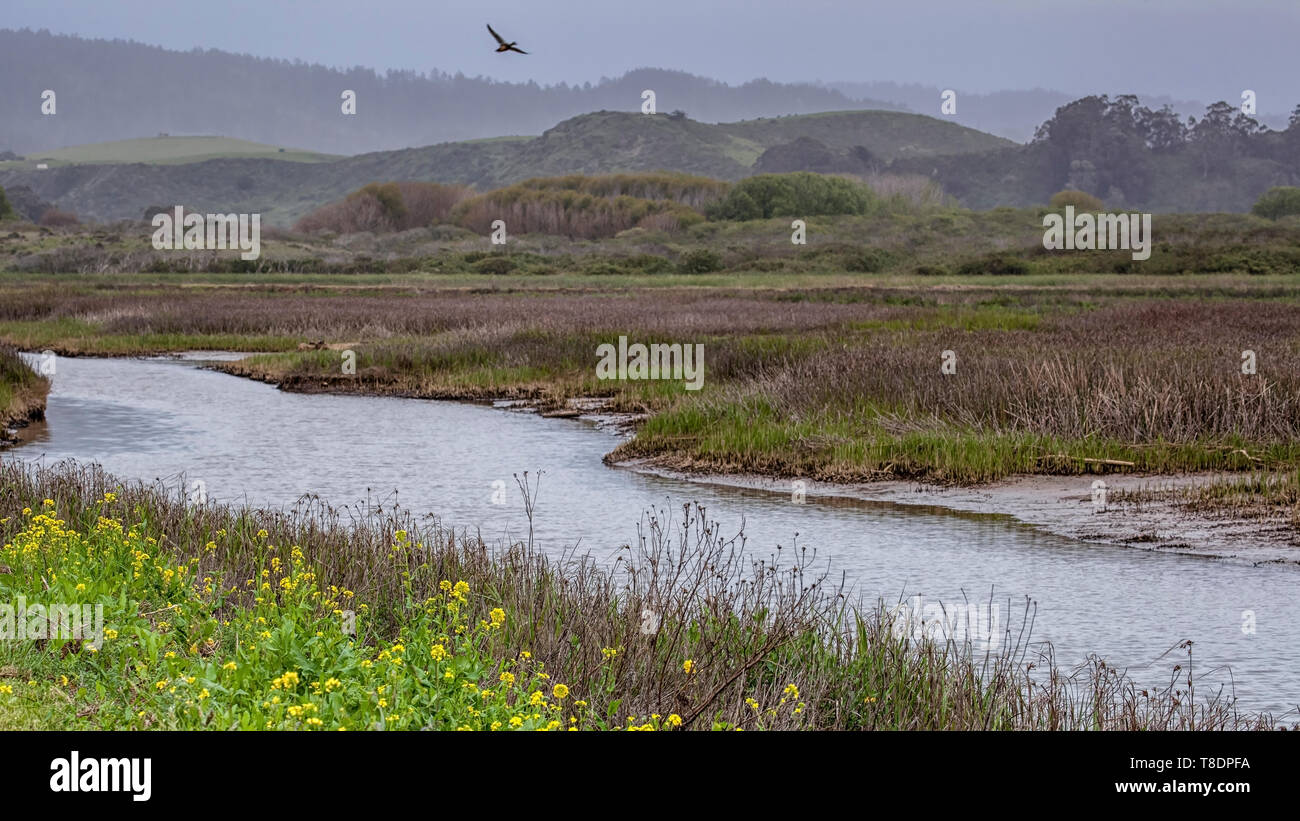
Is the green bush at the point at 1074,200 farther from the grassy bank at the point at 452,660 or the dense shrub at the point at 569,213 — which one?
A: the grassy bank at the point at 452,660

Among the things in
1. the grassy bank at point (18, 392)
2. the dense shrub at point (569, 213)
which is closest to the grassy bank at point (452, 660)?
the grassy bank at point (18, 392)

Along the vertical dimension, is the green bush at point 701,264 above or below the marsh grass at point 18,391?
above

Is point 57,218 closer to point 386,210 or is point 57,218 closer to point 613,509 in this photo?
point 386,210

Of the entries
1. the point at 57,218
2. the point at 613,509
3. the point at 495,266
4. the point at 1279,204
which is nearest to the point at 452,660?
the point at 613,509

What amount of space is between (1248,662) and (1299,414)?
9.86 metres

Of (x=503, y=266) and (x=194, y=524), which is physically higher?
(x=503, y=266)

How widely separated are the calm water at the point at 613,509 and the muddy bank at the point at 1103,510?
430mm

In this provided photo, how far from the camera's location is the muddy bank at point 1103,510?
14.3m

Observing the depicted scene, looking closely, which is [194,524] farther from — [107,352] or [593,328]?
[107,352]

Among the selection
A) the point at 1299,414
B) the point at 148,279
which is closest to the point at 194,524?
the point at 1299,414

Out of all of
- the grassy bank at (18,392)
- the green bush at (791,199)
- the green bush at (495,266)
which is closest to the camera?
the grassy bank at (18,392)

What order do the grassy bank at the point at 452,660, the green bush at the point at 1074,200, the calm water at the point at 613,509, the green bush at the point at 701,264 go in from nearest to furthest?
the grassy bank at the point at 452,660 → the calm water at the point at 613,509 → the green bush at the point at 701,264 → the green bush at the point at 1074,200

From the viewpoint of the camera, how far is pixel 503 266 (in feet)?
322
